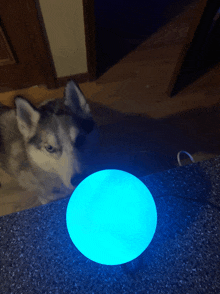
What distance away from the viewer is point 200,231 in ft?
2.56

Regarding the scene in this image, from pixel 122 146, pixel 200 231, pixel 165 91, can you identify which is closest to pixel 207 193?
pixel 200 231

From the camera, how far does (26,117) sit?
4.67 feet

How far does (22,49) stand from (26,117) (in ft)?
2.10

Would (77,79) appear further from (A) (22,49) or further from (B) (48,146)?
(B) (48,146)

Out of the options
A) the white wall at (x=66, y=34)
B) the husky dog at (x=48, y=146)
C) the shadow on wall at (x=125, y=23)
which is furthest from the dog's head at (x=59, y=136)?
the shadow on wall at (x=125, y=23)

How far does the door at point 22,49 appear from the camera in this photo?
1.39 metres

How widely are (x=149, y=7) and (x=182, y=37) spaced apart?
543 mm

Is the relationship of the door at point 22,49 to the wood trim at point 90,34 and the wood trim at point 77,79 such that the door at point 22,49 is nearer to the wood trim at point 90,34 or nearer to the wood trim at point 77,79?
the wood trim at point 77,79

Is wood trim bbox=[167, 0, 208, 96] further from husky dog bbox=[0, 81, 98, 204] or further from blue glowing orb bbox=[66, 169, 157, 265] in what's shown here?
blue glowing orb bbox=[66, 169, 157, 265]

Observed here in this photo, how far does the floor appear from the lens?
1567 mm

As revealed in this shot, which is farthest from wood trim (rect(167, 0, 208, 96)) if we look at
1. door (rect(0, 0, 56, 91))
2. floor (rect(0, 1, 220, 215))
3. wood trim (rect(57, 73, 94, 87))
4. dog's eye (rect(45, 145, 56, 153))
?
dog's eye (rect(45, 145, 56, 153))

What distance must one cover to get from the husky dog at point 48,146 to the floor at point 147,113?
0.11 metres

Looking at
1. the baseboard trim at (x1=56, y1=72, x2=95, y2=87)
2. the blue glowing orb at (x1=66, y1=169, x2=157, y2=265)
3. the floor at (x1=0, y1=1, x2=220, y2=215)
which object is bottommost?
the floor at (x1=0, y1=1, x2=220, y2=215)

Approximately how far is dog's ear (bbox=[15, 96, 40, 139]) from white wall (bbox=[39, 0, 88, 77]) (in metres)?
0.56
